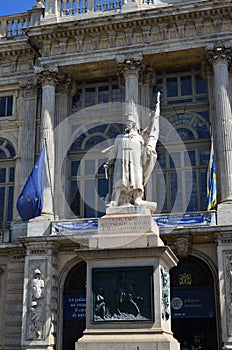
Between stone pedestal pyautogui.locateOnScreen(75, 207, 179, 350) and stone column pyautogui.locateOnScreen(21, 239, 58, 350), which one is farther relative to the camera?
stone column pyautogui.locateOnScreen(21, 239, 58, 350)

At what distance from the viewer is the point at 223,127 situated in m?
23.3

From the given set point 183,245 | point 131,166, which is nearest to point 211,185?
point 183,245

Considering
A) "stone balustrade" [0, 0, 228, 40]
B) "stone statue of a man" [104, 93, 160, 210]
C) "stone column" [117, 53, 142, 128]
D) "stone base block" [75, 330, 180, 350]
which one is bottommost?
"stone base block" [75, 330, 180, 350]

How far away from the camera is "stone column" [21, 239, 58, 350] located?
22.1 meters

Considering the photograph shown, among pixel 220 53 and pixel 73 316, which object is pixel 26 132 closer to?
pixel 73 316

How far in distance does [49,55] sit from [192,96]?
6992mm

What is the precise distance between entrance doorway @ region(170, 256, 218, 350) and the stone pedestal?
422 inches

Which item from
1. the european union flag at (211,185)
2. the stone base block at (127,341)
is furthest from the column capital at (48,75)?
the stone base block at (127,341)

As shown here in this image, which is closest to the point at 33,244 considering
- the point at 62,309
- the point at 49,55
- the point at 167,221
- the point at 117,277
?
the point at 62,309

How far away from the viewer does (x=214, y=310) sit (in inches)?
863

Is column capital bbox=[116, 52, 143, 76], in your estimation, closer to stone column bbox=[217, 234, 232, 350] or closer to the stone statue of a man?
stone column bbox=[217, 234, 232, 350]

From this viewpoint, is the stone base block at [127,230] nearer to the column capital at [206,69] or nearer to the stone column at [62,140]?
the stone column at [62,140]

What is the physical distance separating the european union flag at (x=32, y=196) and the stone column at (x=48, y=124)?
664 millimetres

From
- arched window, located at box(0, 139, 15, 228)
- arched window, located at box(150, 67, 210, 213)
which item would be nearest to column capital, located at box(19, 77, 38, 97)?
arched window, located at box(0, 139, 15, 228)
